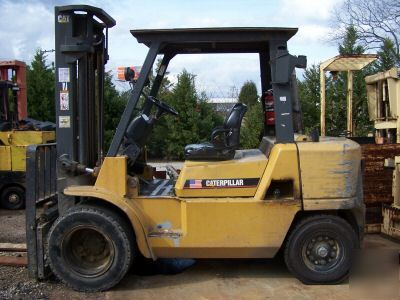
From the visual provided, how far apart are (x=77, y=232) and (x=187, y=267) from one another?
1.36m

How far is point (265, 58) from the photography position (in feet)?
18.6

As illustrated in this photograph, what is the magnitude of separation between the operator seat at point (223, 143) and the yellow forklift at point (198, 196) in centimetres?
1

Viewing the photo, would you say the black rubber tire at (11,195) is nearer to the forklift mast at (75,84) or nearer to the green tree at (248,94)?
the forklift mast at (75,84)

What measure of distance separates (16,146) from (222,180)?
5973mm

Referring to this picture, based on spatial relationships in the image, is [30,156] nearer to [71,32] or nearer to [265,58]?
[71,32]

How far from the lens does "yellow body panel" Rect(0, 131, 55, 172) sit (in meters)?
9.50

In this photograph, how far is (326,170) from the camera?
4.81m

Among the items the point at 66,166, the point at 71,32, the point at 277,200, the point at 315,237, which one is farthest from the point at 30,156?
the point at 315,237

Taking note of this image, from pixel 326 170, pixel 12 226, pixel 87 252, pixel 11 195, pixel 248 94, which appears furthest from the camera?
pixel 248 94

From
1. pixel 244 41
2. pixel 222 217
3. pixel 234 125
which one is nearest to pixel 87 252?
pixel 222 217

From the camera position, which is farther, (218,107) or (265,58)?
(218,107)

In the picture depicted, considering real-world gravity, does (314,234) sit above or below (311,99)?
below

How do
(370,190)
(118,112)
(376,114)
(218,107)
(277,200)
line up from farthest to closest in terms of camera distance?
(218,107), (118,112), (376,114), (370,190), (277,200)

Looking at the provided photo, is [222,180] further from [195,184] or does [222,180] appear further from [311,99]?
[311,99]
